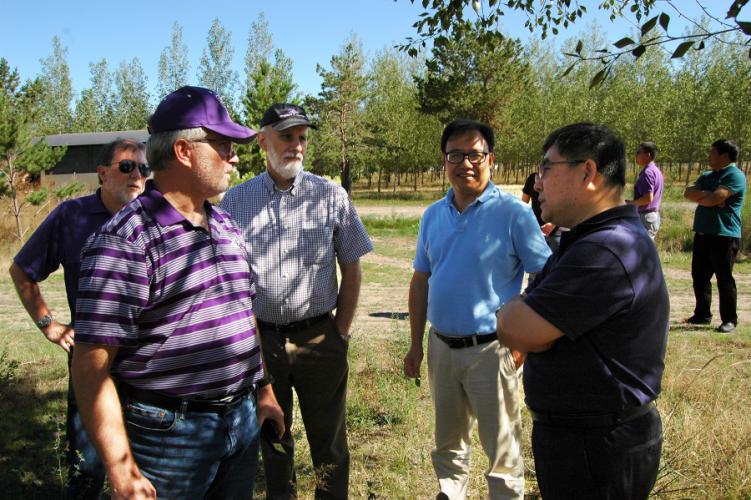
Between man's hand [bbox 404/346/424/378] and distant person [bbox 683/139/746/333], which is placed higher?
distant person [bbox 683/139/746/333]

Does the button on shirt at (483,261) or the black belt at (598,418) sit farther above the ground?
the button on shirt at (483,261)

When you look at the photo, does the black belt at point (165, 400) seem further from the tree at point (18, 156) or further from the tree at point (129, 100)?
the tree at point (129, 100)

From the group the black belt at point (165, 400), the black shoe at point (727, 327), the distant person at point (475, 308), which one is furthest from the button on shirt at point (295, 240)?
the black shoe at point (727, 327)

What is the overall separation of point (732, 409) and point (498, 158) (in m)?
39.0

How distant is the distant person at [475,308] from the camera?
2932 millimetres

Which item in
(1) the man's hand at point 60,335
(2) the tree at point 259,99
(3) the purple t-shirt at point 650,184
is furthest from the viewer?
(2) the tree at point 259,99

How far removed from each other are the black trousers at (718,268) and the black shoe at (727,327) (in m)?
0.04

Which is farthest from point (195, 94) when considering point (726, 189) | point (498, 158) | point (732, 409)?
point (498, 158)

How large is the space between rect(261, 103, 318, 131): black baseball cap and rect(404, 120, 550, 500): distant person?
0.84 m

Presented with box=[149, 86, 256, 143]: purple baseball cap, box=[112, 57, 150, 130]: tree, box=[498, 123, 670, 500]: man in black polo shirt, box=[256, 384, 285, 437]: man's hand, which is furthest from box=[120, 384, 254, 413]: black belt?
box=[112, 57, 150, 130]: tree

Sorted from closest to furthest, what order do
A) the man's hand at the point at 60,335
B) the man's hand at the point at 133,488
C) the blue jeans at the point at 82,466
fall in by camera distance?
the man's hand at the point at 133,488 → the blue jeans at the point at 82,466 → the man's hand at the point at 60,335

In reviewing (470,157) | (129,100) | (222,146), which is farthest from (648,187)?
(129,100)

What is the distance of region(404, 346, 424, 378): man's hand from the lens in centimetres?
335

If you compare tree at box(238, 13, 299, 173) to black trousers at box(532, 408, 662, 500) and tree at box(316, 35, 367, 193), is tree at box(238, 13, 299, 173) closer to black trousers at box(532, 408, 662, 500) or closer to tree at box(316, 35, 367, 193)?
tree at box(316, 35, 367, 193)
